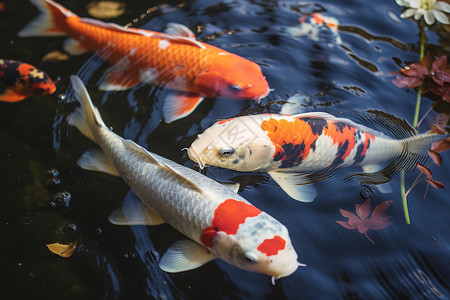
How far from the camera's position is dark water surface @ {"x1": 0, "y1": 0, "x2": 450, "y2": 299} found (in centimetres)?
239

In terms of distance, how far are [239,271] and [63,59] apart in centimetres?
261

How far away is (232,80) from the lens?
3088mm

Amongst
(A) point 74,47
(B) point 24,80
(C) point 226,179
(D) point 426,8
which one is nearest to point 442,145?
(D) point 426,8

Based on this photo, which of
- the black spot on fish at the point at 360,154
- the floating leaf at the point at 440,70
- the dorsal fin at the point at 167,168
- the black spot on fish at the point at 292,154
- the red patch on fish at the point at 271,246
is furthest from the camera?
the floating leaf at the point at 440,70

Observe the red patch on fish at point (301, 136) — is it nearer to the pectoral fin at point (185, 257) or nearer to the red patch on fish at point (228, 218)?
the red patch on fish at point (228, 218)

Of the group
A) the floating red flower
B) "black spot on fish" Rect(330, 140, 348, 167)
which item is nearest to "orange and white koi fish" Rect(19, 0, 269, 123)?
"black spot on fish" Rect(330, 140, 348, 167)

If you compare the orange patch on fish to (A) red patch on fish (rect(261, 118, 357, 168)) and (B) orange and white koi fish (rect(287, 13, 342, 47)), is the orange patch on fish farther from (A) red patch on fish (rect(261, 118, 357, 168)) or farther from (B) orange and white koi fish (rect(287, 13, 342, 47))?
(B) orange and white koi fish (rect(287, 13, 342, 47))

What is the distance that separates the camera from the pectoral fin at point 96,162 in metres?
2.76

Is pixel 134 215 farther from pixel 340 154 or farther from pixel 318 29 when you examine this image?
pixel 318 29

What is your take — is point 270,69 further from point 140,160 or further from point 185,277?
point 185,277

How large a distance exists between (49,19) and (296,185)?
2.52 meters

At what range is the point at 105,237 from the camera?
2.62 metres

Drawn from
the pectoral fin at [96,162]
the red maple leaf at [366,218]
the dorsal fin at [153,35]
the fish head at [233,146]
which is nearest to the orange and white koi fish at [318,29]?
the dorsal fin at [153,35]

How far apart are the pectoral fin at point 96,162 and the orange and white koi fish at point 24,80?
92 centimetres
